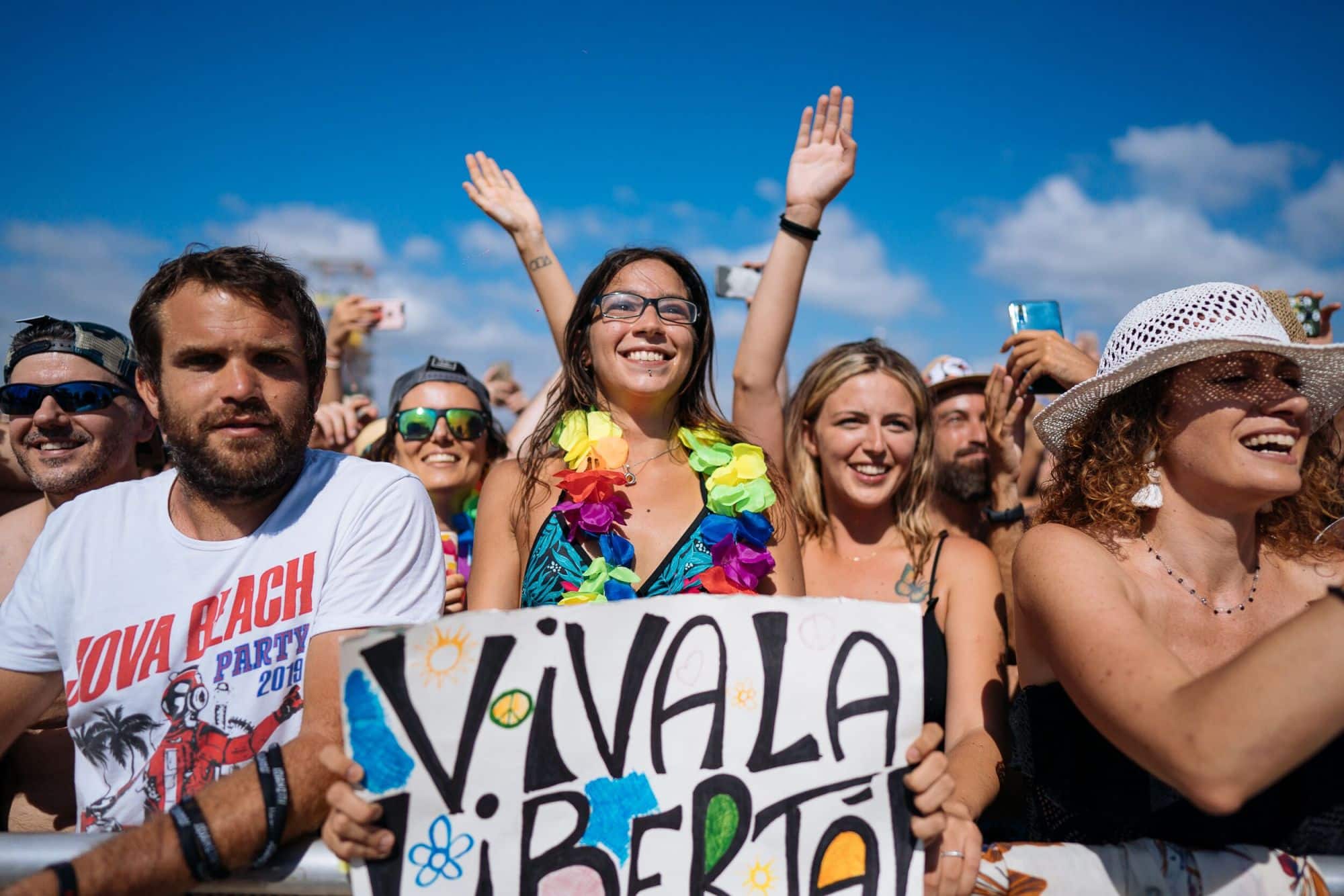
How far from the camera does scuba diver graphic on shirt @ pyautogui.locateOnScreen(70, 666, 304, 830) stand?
6.08 ft

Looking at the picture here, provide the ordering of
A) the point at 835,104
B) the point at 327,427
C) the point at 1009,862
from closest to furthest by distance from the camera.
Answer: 1. the point at 1009,862
2. the point at 835,104
3. the point at 327,427

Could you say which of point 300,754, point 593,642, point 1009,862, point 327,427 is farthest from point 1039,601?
point 327,427

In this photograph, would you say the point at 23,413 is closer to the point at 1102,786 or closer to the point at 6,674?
the point at 6,674

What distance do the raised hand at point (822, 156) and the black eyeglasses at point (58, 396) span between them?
2.60 meters

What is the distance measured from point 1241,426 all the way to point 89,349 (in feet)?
11.5

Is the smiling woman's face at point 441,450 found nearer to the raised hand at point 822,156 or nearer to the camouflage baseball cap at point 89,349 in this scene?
the camouflage baseball cap at point 89,349

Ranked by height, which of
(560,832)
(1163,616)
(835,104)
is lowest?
(560,832)

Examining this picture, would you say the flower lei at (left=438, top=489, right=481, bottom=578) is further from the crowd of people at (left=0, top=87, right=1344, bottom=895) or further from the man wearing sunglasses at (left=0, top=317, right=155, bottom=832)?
the man wearing sunglasses at (left=0, top=317, right=155, bottom=832)

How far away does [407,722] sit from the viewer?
149cm

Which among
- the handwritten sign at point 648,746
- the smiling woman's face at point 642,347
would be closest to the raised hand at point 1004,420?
the smiling woman's face at point 642,347

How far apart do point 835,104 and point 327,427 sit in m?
3.05

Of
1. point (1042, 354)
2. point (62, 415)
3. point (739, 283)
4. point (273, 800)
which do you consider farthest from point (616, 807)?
point (739, 283)

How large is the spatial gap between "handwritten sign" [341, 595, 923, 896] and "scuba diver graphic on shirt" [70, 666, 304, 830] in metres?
0.57

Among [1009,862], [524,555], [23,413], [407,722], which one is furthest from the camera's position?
[23,413]
